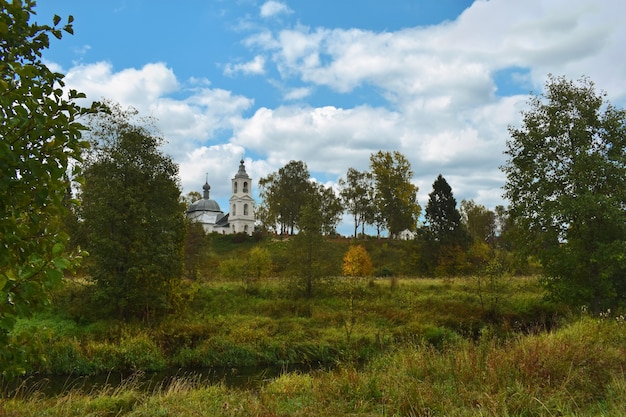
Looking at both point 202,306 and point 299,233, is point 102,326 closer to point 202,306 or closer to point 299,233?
point 202,306

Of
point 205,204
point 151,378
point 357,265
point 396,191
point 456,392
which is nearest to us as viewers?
point 456,392

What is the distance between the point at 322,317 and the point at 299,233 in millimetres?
5545

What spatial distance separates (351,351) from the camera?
440 inches

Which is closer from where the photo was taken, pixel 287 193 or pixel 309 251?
pixel 309 251

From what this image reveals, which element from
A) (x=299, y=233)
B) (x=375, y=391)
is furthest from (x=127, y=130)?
(x=375, y=391)

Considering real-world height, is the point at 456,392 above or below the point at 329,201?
below

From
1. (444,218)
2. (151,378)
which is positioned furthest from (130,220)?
(444,218)

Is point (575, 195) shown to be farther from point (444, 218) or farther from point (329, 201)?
point (329, 201)

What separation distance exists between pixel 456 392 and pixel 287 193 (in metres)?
55.1

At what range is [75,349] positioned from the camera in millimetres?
17359

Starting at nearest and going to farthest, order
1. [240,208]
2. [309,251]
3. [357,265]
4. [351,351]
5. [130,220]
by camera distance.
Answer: [351,351]
[130,220]
[309,251]
[357,265]
[240,208]

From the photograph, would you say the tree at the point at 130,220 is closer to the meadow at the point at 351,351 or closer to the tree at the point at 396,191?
the meadow at the point at 351,351

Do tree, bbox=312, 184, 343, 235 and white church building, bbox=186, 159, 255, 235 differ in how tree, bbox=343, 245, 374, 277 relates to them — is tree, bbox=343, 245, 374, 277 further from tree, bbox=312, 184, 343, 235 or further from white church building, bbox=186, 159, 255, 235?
white church building, bbox=186, 159, 255, 235

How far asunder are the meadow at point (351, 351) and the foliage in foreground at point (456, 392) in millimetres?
27
